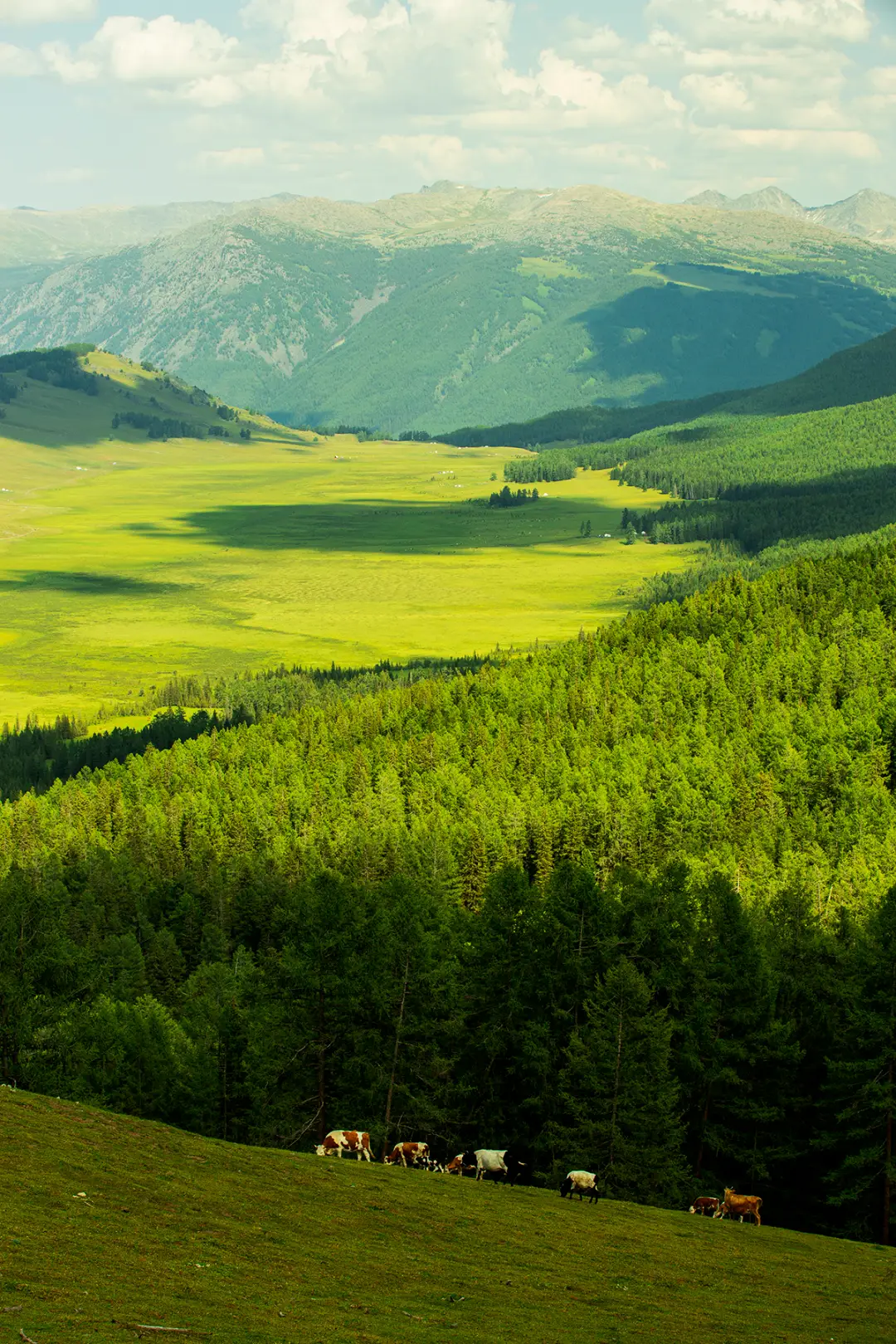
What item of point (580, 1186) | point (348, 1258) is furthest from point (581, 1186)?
point (348, 1258)

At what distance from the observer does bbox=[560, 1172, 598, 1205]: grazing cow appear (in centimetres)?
6400

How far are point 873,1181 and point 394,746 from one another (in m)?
122

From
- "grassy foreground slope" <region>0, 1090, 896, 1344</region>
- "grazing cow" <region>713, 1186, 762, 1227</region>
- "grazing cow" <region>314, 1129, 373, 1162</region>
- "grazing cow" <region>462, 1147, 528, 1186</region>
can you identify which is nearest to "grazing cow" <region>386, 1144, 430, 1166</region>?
"grazing cow" <region>314, 1129, 373, 1162</region>

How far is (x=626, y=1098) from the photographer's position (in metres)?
70.5

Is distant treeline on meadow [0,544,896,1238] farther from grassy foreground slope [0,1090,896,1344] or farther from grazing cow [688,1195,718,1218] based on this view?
grassy foreground slope [0,1090,896,1344]

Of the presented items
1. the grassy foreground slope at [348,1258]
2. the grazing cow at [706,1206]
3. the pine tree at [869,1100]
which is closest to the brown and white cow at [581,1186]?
the grassy foreground slope at [348,1258]

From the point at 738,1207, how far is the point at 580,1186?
7831 mm

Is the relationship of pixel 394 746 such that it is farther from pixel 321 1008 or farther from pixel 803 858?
pixel 321 1008

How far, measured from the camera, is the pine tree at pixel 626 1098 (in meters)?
69.8

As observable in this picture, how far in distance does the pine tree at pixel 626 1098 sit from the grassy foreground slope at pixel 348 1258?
247 inches

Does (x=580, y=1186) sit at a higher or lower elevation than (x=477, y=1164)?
higher

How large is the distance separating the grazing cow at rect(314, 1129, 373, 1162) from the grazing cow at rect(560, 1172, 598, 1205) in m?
8.51

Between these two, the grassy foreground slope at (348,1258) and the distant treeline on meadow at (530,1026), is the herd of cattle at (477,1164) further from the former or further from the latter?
the distant treeline on meadow at (530,1026)

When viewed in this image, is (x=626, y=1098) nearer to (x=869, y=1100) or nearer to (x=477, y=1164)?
(x=477, y=1164)
